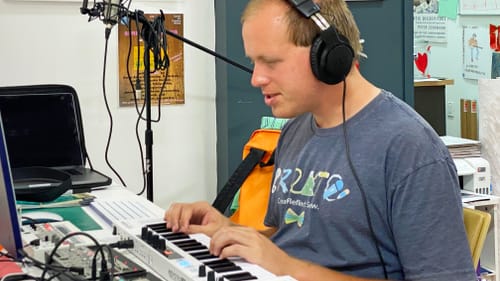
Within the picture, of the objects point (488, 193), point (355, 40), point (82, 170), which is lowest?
point (488, 193)

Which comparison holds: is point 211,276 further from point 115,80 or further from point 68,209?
point 115,80

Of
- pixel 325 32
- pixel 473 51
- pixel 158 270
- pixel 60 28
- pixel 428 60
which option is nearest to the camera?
pixel 158 270

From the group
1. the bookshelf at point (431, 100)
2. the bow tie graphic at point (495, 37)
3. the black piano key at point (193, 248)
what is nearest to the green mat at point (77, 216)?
the black piano key at point (193, 248)

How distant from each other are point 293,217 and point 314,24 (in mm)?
389

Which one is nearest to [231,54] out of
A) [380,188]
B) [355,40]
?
[355,40]

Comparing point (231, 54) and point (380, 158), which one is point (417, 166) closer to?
point (380, 158)

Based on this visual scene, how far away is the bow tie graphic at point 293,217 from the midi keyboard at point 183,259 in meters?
0.19

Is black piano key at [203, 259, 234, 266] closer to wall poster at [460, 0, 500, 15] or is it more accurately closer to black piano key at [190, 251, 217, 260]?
black piano key at [190, 251, 217, 260]

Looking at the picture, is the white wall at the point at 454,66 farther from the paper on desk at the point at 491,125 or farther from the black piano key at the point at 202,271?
the black piano key at the point at 202,271

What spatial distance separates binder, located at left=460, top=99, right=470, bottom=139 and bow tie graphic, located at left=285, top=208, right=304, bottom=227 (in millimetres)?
3426

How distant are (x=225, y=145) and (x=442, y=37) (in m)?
2.59

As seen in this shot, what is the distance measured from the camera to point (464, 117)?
4797 millimetres

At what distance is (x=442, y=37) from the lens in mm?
4988

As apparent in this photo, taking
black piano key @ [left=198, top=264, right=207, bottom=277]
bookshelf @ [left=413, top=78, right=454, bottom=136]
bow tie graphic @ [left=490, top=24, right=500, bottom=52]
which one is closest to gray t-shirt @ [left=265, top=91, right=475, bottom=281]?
black piano key @ [left=198, top=264, right=207, bottom=277]
